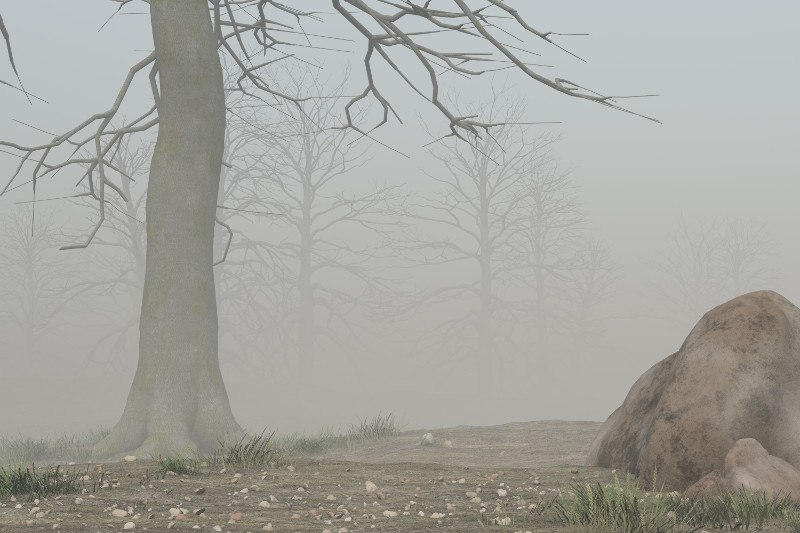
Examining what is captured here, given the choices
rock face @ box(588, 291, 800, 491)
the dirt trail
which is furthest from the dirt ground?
the dirt trail

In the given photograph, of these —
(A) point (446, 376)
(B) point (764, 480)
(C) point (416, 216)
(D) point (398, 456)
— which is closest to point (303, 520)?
(B) point (764, 480)

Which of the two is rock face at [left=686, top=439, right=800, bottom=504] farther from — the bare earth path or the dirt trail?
the dirt trail

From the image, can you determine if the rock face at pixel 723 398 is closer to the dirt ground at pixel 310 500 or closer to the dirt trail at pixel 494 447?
the dirt ground at pixel 310 500

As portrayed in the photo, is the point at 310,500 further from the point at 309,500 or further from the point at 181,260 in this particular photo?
the point at 181,260

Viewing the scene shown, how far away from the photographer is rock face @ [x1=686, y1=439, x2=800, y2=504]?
541cm

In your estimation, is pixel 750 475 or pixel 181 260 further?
pixel 181 260

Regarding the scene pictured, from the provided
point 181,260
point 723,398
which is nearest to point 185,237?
point 181,260

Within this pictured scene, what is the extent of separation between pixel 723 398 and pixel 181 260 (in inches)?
288

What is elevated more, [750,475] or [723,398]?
[723,398]

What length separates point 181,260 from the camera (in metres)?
10.7

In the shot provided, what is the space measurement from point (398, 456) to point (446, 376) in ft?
82.3

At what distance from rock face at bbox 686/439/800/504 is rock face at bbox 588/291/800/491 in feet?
1.30

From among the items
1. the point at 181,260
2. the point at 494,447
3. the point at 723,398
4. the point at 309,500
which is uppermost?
the point at 181,260

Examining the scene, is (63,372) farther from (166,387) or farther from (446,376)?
(166,387)
